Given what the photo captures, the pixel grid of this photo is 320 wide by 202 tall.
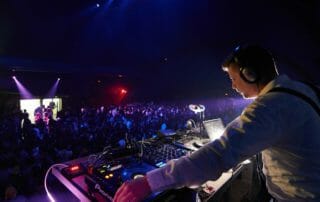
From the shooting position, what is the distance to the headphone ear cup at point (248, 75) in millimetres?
787

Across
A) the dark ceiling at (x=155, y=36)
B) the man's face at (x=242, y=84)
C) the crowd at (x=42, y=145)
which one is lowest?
the crowd at (x=42, y=145)

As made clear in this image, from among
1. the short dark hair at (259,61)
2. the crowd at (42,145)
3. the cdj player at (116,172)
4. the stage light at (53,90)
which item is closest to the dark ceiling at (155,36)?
the stage light at (53,90)

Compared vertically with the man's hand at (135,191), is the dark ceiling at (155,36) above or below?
above

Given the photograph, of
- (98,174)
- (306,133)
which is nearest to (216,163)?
(306,133)

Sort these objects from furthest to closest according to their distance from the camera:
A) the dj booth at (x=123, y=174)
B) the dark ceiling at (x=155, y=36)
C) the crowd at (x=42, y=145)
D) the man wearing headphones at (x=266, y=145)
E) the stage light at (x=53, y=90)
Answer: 1. the stage light at (x=53, y=90)
2. the dark ceiling at (x=155, y=36)
3. the crowd at (x=42, y=145)
4. the dj booth at (x=123, y=174)
5. the man wearing headphones at (x=266, y=145)

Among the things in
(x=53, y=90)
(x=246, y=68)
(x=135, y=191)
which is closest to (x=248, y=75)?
(x=246, y=68)

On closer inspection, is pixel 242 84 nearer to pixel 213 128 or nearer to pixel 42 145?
pixel 213 128

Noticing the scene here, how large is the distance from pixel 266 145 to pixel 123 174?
705mm

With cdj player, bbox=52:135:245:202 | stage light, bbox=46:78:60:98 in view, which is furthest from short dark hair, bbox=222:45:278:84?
stage light, bbox=46:78:60:98

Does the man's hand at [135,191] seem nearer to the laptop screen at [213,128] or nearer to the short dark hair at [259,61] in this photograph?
the short dark hair at [259,61]

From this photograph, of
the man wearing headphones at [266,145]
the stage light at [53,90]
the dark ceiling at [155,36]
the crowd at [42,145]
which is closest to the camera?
the man wearing headphones at [266,145]

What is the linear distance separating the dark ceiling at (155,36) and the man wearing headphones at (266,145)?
4283 millimetres

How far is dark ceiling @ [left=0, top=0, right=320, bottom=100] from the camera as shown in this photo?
520 centimetres

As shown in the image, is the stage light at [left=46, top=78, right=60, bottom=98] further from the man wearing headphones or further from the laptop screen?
the man wearing headphones
